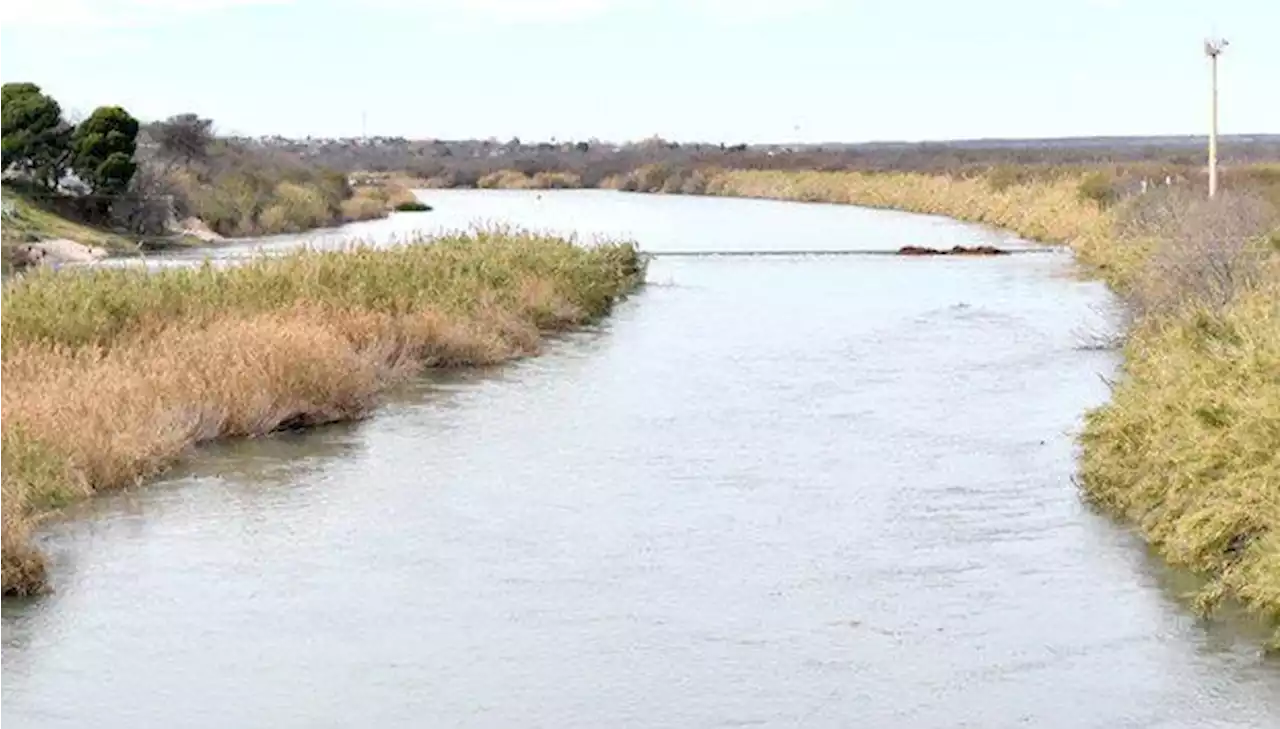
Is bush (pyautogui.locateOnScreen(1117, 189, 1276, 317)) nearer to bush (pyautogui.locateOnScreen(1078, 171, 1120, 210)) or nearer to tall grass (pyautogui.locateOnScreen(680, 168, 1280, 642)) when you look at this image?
tall grass (pyautogui.locateOnScreen(680, 168, 1280, 642))

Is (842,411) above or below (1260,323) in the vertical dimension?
below

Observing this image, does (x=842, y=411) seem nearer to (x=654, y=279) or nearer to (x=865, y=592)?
(x=865, y=592)

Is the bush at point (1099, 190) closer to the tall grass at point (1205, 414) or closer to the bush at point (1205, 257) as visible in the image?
the bush at point (1205, 257)

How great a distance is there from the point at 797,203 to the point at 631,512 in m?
78.4

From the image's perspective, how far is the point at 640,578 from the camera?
1534 centimetres

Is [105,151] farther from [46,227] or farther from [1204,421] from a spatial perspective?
[1204,421]

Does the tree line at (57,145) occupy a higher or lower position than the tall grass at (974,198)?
higher

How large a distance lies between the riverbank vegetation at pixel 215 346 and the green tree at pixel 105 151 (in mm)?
21541

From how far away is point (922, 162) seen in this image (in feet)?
395

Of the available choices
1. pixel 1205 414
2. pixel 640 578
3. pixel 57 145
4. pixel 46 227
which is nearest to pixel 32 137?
pixel 57 145

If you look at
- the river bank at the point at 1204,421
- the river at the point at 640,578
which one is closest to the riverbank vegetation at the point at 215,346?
the river at the point at 640,578

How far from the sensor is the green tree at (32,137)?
5291cm

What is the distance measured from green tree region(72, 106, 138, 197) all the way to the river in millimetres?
29343

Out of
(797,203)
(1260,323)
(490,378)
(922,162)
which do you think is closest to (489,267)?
(490,378)
